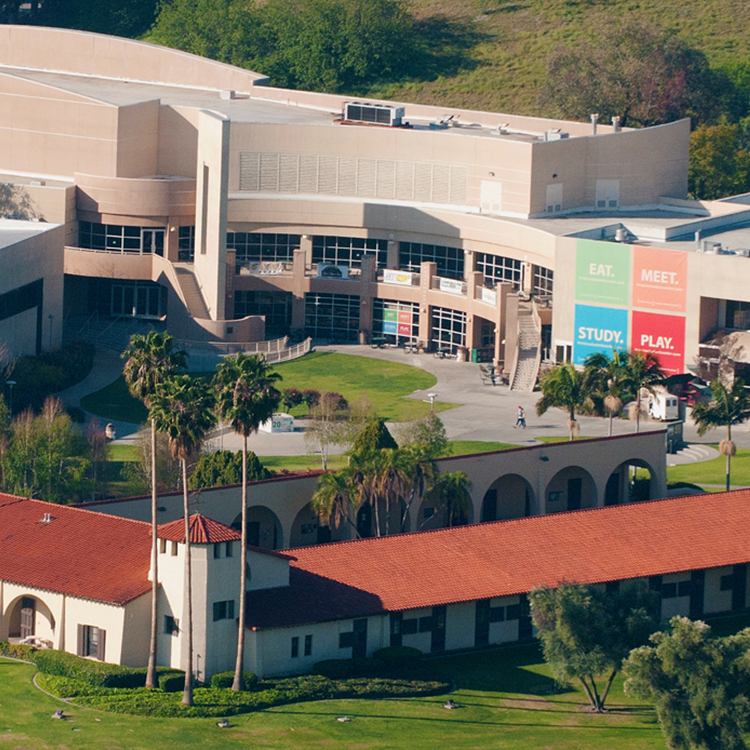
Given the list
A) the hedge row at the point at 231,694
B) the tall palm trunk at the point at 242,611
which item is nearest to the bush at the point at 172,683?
the hedge row at the point at 231,694

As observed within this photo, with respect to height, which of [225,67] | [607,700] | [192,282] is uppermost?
[225,67]

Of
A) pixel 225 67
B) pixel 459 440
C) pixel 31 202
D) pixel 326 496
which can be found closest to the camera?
pixel 326 496

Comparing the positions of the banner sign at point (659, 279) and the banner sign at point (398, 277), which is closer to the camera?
the banner sign at point (659, 279)

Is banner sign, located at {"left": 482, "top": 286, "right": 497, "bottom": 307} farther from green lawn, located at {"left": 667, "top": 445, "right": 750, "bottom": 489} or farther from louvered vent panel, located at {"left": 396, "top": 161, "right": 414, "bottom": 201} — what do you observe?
green lawn, located at {"left": 667, "top": 445, "right": 750, "bottom": 489}

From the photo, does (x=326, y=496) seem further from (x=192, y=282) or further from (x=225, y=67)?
(x=225, y=67)

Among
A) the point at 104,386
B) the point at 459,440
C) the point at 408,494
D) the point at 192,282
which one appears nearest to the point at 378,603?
the point at 408,494

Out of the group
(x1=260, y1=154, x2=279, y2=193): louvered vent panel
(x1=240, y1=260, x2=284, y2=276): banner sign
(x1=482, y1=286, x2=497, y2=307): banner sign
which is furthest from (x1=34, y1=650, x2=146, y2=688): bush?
(x1=260, y1=154, x2=279, y2=193): louvered vent panel

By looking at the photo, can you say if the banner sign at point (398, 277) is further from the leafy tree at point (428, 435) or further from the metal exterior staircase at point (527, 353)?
the leafy tree at point (428, 435)
